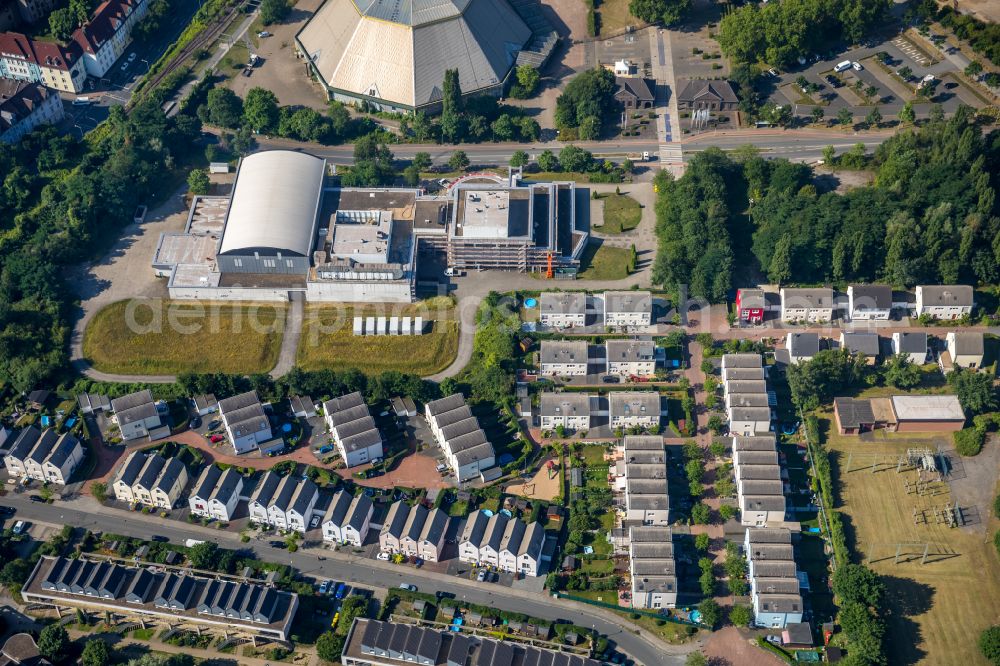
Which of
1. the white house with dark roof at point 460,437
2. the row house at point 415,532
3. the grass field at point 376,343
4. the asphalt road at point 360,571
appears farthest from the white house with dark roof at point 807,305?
the row house at point 415,532

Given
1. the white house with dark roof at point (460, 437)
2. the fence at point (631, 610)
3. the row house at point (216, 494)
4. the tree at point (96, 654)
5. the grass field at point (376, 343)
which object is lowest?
the fence at point (631, 610)

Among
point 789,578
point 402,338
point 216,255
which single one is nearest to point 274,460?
point 402,338

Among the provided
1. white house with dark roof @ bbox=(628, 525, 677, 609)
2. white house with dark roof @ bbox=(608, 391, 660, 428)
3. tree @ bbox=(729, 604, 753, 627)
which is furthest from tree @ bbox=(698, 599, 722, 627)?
white house with dark roof @ bbox=(608, 391, 660, 428)

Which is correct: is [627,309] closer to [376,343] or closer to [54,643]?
[376,343]

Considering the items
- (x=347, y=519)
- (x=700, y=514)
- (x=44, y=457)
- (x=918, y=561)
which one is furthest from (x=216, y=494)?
(x=918, y=561)

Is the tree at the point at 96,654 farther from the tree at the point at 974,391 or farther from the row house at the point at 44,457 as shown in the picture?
the tree at the point at 974,391

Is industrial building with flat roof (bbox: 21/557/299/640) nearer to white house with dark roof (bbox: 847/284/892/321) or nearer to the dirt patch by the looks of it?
the dirt patch
